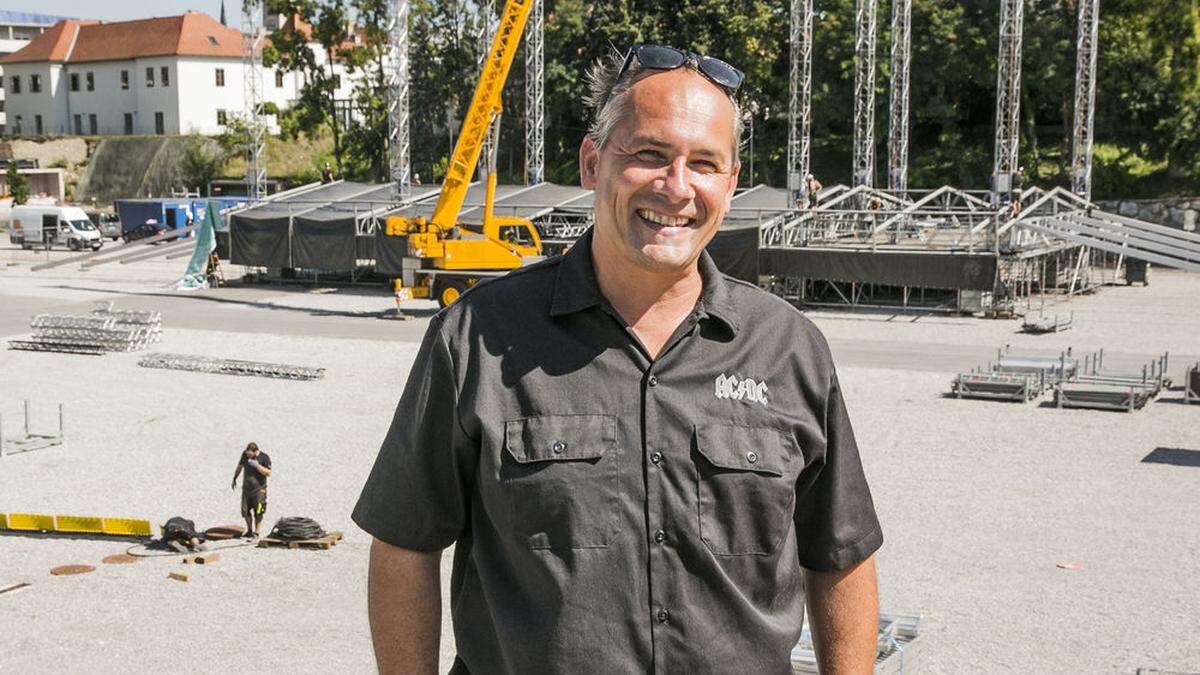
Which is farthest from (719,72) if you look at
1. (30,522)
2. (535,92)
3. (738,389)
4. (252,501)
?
(535,92)

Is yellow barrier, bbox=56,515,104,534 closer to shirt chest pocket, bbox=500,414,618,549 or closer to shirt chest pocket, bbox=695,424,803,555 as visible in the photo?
shirt chest pocket, bbox=500,414,618,549

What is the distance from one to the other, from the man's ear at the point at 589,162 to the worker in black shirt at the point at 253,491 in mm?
12102

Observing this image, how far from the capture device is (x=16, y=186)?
74625mm

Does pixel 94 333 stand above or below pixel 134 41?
below

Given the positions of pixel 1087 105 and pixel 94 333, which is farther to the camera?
pixel 1087 105

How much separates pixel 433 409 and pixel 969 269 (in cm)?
3246

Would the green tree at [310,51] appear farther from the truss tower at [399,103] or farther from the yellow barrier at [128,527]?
the yellow barrier at [128,527]

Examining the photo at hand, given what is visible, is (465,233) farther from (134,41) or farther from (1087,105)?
(134,41)

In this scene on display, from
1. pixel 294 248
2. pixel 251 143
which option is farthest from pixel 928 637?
pixel 251 143

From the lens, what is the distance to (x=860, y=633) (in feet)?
10.3

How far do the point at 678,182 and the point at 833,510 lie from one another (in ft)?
2.70

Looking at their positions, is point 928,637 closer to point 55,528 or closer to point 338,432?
point 55,528

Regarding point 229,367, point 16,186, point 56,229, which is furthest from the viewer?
point 16,186

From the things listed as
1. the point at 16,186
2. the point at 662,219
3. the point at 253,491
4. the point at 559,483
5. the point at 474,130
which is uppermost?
the point at 474,130
